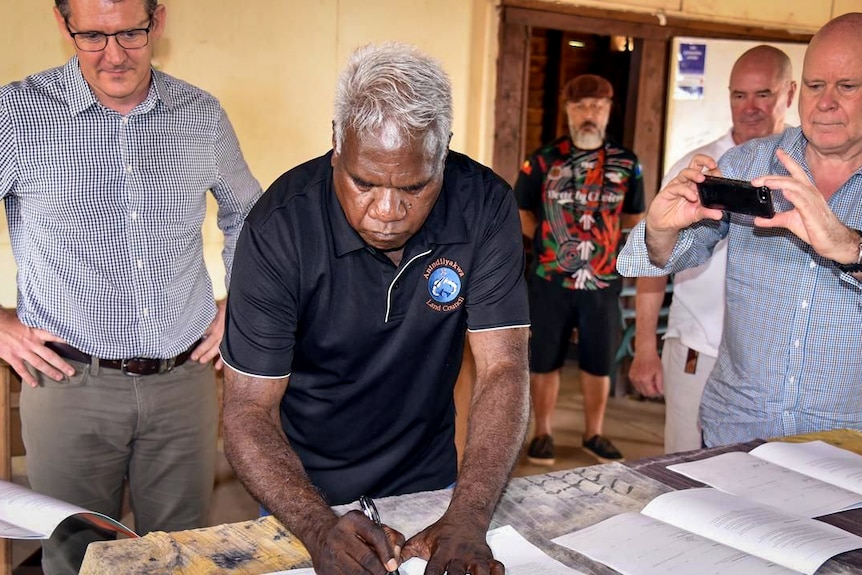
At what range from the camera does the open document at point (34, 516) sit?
166cm

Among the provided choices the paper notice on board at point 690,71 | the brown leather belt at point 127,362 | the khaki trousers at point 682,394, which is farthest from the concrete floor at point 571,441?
the paper notice on board at point 690,71

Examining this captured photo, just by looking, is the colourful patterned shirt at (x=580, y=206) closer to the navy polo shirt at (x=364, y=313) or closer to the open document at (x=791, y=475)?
the open document at (x=791, y=475)

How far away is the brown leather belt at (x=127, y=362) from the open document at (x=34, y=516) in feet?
2.34

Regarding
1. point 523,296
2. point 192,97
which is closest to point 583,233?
point 192,97

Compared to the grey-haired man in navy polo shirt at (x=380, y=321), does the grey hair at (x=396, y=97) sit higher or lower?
higher

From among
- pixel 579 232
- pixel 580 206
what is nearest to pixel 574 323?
pixel 579 232

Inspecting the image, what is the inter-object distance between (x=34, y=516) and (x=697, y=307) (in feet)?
7.86

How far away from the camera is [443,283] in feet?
6.12

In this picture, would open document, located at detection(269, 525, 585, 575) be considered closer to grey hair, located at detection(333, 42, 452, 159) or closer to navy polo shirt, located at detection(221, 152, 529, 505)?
navy polo shirt, located at detection(221, 152, 529, 505)

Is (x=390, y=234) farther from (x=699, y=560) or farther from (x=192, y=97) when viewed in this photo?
(x=192, y=97)
